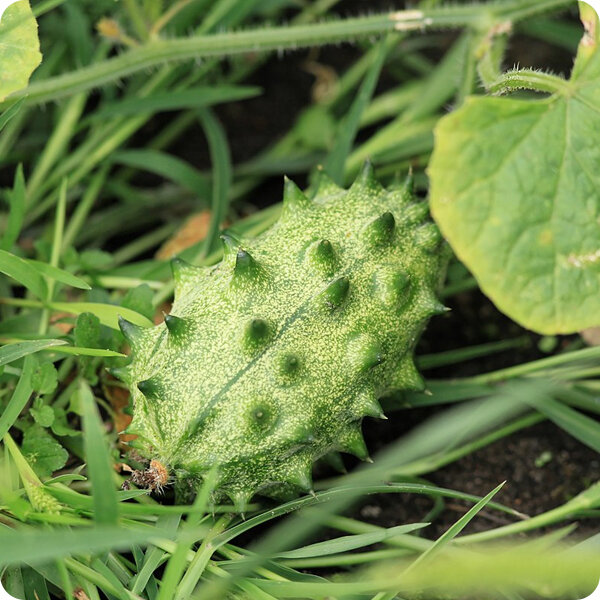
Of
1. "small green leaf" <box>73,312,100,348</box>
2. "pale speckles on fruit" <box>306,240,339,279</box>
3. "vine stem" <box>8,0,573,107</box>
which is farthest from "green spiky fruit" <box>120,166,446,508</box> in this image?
"vine stem" <box>8,0,573,107</box>

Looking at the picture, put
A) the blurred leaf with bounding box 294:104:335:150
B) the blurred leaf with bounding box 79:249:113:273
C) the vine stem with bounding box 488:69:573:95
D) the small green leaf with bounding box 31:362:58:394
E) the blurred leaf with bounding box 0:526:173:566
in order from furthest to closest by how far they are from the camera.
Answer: the blurred leaf with bounding box 294:104:335:150, the blurred leaf with bounding box 79:249:113:273, the small green leaf with bounding box 31:362:58:394, the vine stem with bounding box 488:69:573:95, the blurred leaf with bounding box 0:526:173:566

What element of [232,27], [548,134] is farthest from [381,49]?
[548,134]

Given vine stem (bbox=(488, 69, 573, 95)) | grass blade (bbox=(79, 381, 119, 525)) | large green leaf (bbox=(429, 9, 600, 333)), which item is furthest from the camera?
vine stem (bbox=(488, 69, 573, 95))

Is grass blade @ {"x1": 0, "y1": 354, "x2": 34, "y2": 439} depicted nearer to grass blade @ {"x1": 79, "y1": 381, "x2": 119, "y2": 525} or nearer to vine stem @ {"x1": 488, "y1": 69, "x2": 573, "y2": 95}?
grass blade @ {"x1": 79, "y1": 381, "x2": 119, "y2": 525}

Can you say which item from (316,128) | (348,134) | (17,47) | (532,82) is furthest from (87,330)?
(316,128)

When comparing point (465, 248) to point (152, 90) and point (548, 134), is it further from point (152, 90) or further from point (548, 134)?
point (152, 90)

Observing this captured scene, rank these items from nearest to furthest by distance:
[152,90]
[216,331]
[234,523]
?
[216,331]
[234,523]
[152,90]

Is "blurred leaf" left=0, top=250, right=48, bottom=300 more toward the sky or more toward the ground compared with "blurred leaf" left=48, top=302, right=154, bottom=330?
more toward the sky
